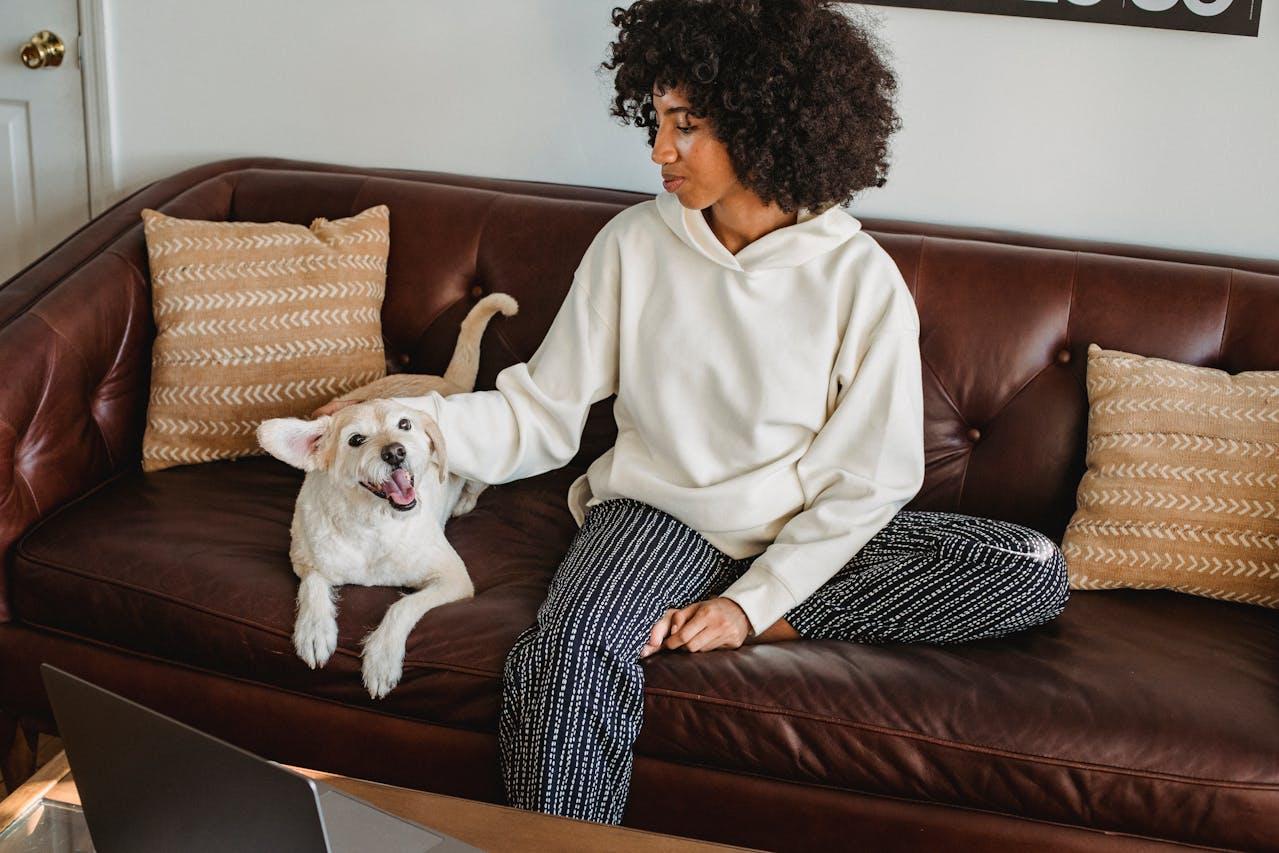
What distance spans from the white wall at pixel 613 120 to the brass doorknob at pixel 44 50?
0.48ft

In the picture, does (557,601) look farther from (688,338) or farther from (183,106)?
(183,106)

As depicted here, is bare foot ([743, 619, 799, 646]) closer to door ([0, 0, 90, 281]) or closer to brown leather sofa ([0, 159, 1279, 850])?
brown leather sofa ([0, 159, 1279, 850])

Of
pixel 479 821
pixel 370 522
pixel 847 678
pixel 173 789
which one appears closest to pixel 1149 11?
pixel 847 678

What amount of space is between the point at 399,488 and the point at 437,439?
11cm

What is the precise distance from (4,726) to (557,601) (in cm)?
102

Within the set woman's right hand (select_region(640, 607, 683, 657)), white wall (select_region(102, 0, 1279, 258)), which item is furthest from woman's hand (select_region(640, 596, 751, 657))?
white wall (select_region(102, 0, 1279, 258))

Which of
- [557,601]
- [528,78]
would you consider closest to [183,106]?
[528,78]

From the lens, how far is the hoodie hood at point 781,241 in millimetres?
1875

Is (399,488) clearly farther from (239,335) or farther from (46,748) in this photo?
(46,748)

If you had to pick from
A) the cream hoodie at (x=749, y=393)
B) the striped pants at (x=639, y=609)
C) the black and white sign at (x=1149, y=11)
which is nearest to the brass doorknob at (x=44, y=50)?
the cream hoodie at (x=749, y=393)

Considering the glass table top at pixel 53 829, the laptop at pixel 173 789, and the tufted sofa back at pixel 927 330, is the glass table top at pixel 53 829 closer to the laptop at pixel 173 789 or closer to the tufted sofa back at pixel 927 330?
the laptop at pixel 173 789

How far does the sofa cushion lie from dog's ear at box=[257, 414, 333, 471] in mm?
196

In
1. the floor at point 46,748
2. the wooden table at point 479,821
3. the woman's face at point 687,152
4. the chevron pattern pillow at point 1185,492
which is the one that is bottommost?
the floor at point 46,748

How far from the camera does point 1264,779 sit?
1.53m
